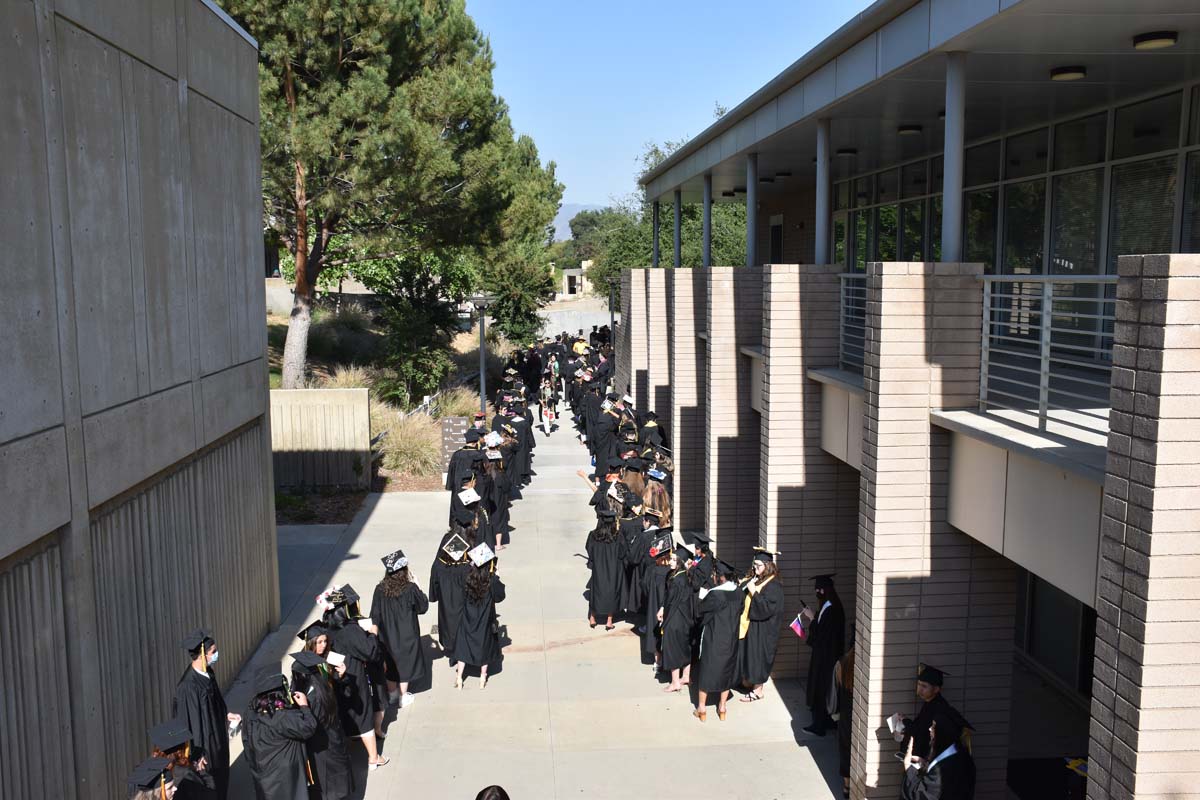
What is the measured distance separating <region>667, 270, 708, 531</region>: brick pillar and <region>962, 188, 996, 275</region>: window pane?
4.01 m

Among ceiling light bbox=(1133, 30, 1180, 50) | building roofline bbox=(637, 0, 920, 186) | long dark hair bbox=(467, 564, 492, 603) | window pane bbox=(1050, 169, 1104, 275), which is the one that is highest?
building roofline bbox=(637, 0, 920, 186)

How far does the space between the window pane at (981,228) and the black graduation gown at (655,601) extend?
5.31m

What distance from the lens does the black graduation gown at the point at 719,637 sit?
918 cm

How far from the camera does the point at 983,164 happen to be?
481 inches

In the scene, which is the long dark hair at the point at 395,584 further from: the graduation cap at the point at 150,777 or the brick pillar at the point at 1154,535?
the brick pillar at the point at 1154,535

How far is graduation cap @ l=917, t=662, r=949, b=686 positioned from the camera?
22.3 feet

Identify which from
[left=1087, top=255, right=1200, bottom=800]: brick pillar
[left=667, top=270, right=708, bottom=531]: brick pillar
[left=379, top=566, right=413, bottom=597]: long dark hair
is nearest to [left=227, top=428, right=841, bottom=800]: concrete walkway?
[left=379, top=566, right=413, bottom=597]: long dark hair

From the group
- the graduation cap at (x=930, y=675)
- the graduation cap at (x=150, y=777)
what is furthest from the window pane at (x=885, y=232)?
the graduation cap at (x=150, y=777)

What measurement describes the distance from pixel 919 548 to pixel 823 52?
4.70 m

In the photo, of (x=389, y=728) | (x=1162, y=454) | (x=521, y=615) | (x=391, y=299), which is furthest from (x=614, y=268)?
(x=1162, y=454)

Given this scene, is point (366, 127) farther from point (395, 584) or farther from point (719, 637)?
point (719, 637)

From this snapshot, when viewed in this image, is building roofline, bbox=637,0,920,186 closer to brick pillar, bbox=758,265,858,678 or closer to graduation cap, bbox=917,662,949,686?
brick pillar, bbox=758,265,858,678

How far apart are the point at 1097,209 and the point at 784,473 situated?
3894mm

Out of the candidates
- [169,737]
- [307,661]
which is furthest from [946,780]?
[169,737]
